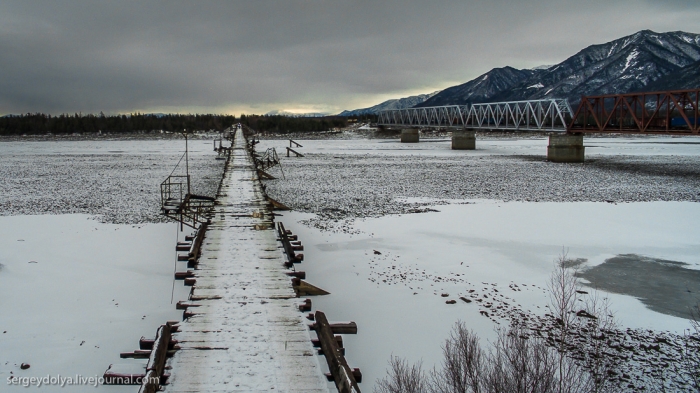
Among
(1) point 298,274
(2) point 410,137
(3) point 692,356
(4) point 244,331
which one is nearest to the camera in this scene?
(4) point 244,331

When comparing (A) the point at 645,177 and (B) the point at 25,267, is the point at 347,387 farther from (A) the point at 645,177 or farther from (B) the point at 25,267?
(A) the point at 645,177

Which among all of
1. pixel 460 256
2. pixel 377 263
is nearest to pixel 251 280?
pixel 377 263

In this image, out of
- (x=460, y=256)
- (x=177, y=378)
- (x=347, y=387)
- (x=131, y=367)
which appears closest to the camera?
(x=347, y=387)

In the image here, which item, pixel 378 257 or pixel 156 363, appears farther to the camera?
pixel 378 257

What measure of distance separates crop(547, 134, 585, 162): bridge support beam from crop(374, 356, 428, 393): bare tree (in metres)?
47.1

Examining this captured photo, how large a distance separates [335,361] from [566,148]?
49896 mm

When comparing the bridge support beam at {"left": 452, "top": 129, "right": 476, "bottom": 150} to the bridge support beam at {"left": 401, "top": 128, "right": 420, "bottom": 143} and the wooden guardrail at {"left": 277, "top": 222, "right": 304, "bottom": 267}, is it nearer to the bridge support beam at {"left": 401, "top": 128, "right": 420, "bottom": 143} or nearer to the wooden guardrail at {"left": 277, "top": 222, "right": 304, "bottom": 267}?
the bridge support beam at {"left": 401, "top": 128, "right": 420, "bottom": 143}

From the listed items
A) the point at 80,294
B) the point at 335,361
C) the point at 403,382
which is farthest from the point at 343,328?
the point at 80,294

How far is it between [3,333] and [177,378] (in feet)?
16.7

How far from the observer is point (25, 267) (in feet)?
47.5

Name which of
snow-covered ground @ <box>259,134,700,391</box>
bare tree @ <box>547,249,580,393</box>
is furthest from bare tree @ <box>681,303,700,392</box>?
bare tree @ <box>547,249,580,393</box>

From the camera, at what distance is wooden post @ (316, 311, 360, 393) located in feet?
22.4

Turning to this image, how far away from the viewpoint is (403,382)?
7270 mm

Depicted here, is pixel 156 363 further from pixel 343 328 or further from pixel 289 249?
pixel 289 249
